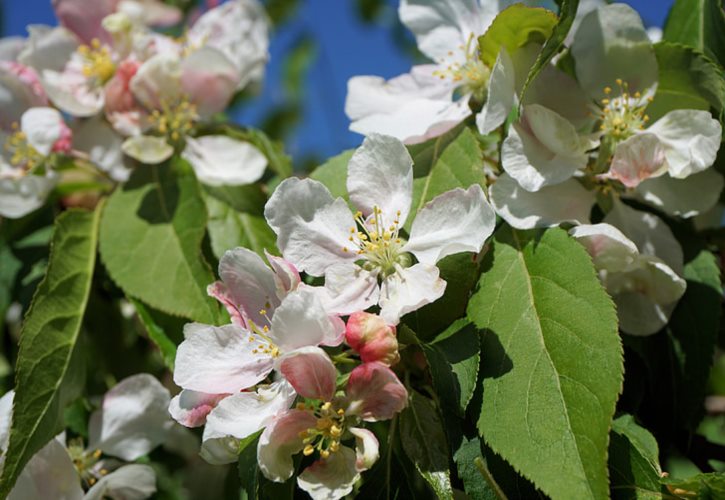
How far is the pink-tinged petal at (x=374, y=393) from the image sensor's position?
0.93 m

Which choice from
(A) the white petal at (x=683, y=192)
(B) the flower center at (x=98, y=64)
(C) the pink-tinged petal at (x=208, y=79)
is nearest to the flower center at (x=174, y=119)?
(C) the pink-tinged petal at (x=208, y=79)

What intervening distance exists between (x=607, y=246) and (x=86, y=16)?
47.6 inches

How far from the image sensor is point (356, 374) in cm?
94

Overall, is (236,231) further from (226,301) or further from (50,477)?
(50,477)

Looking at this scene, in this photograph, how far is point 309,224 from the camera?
106 cm

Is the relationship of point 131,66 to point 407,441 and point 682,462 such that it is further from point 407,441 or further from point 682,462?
point 682,462

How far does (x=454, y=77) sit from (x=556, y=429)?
2.11ft

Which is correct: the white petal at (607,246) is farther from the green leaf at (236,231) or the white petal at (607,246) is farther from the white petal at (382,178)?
the green leaf at (236,231)

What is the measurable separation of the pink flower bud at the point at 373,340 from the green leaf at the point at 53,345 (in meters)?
0.49

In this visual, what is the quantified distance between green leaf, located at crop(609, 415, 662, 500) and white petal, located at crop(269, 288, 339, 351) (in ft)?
1.27

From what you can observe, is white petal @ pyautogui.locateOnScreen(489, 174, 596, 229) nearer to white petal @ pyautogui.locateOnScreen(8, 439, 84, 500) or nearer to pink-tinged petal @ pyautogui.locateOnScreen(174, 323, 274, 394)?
pink-tinged petal @ pyautogui.locateOnScreen(174, 323, 274, 394)

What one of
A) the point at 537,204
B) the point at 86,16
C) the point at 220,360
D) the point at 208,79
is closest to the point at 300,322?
the point at 220,360

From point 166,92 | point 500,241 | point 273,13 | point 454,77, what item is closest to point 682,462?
point 500,241

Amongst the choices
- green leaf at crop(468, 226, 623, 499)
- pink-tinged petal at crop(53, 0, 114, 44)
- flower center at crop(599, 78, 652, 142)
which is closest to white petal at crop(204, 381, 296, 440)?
green leaf at crop(468, 226, 623, 499)
